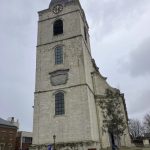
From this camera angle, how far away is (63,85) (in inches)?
966

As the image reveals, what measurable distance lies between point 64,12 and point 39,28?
4081 mm

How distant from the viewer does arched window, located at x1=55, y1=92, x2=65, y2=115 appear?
23.5 meters

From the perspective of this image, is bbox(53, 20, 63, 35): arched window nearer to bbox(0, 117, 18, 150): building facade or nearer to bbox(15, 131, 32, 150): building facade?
bbox(0, 117, 18, 150): building facade

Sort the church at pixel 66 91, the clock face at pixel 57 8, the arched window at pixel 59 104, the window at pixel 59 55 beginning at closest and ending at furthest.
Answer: the church at pixel 66 91
the arched window at pixel 59 104
the window at pixel 59 55
the clock face at pixel 57 8

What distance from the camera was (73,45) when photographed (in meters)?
26.6

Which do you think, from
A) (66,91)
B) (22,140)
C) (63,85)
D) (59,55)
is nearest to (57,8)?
(59,55)

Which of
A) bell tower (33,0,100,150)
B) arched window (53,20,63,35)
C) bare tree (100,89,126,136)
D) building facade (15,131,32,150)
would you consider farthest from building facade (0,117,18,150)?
bare tree (100,89,126,136)

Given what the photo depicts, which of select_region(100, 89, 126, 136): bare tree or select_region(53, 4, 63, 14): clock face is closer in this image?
select_region(100, 89, 126, 136): bare tree

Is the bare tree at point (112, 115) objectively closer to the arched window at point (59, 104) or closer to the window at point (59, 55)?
the arched window at point (59, 104)

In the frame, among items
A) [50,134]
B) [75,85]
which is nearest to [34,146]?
[50,134]

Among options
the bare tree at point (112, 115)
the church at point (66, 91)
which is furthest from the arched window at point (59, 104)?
the bare tree at point (112, 115)

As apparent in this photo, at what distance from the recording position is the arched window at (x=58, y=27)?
28.9 metres

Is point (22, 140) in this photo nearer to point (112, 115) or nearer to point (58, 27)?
point (58, 27)

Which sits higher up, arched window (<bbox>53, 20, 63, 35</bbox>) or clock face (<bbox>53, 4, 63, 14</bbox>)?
clock face (<bbox>53, 4, 63, 14</bbox>)
